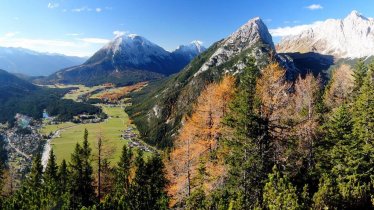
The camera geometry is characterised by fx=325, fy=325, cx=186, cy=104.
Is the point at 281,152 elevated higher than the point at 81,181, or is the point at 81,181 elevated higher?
the point at 281,152

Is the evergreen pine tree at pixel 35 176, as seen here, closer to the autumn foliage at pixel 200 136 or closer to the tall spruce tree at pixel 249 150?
the autumn foliage at pixel 200 136

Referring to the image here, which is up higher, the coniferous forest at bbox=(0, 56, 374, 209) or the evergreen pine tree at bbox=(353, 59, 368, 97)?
the evergreen pine tree at bbox=(353, 59, 368, 97)

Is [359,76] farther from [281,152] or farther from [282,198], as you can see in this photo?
[282,198]

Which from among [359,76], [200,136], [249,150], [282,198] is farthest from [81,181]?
[359,76]

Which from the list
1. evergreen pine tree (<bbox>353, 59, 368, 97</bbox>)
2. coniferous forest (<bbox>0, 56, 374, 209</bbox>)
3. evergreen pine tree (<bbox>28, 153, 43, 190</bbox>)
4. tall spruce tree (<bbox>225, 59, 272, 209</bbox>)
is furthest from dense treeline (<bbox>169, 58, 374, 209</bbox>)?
evergreen pine tree (<bbox>28, 153, 43, 190</bbox>)

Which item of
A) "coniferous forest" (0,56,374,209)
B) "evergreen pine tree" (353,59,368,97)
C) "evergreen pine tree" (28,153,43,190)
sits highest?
"evergreen pine tree" (353,59,368,97)

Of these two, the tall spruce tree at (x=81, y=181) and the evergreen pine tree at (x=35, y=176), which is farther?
the evergreen pine tree at (x=35, y=176)

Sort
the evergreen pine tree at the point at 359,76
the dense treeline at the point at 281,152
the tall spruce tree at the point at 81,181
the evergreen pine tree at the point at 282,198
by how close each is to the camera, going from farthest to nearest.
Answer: the tall spruce tree at the point at 81,181
the evergreen pine tree at the point at 359,76
the dense treeline at the point at 281,152
the evergreen pine tree at the point at 282,198

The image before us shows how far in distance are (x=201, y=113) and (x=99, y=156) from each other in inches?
1335

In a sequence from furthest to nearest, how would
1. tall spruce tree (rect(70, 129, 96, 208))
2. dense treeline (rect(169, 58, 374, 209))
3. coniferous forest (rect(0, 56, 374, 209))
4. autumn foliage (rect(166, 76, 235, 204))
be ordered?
tall spruce tree (rect(70, 129, 96, 208)) < autumn foliage (rect(166, 76, 235, 204)) < dense treeline (rect(169, 58, 374, 209)) < coniferous forest (rect(0, 56, 374, 209))

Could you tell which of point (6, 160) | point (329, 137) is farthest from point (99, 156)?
point (6, 160)

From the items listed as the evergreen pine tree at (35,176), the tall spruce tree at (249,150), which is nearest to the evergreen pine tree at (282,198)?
the tall spruce tree at (249,150)

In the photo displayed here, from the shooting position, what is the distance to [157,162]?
73.8m

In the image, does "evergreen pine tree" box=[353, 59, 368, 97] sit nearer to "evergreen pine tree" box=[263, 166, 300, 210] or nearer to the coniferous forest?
the coniferous forest
